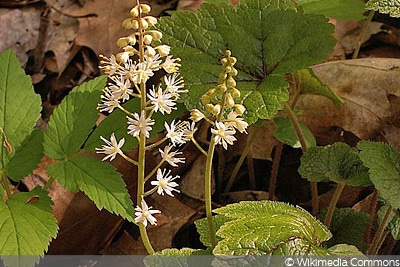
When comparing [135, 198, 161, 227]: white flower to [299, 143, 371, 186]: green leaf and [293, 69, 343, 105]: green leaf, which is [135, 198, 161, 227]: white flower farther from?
[293, 69, 343, 105]: green leaf

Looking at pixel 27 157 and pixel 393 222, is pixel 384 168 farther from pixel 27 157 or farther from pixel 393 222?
pixel 27 157

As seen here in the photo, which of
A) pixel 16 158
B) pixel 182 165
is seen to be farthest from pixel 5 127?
pixel 182 165

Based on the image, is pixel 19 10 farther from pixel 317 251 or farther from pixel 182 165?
pixel 317 251

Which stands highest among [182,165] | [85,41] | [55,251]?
[85,41]

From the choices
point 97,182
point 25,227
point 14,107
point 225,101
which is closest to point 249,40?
point 225,101

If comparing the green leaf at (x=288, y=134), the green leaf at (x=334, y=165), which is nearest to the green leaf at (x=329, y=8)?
the green leaf at (x=288, y=134)

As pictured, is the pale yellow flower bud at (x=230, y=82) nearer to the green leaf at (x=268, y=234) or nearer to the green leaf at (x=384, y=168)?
the green leaf at (x=268, y=234)
